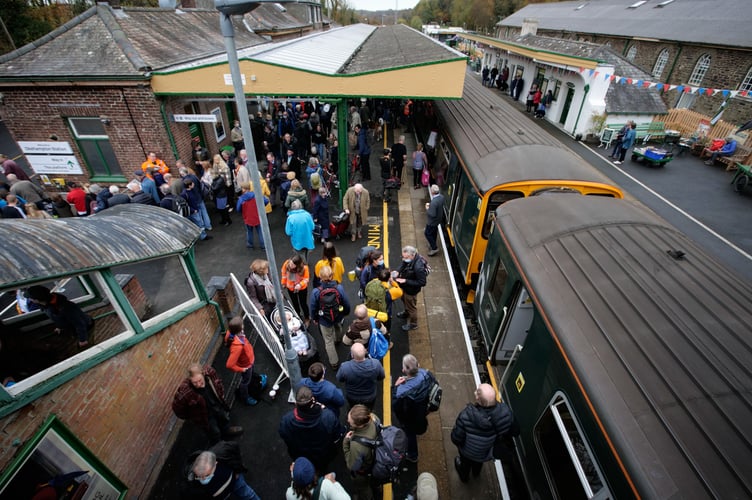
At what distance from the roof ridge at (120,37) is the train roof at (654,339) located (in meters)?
10.4

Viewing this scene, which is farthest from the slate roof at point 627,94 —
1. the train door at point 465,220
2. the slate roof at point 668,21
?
the train door at point 465,220

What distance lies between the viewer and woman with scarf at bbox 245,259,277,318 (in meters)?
5.43

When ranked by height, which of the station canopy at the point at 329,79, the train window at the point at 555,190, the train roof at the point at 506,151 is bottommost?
the train window at the point at 555,190

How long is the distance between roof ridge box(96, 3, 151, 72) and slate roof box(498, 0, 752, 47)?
2500cm

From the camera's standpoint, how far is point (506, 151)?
677cm

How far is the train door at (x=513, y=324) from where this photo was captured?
457 centimetres

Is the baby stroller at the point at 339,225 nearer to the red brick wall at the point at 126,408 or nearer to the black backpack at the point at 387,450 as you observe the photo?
the red brick wall at the point at 126,408

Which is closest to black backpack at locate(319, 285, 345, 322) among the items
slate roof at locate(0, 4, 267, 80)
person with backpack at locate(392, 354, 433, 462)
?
person with backpack at locate(392, 354, 433, 462)

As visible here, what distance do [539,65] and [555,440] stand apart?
80.4 feet

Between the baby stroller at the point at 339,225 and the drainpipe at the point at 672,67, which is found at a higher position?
the drainpipe at the point at 672,67

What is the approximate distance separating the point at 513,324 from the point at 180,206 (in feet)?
24.3

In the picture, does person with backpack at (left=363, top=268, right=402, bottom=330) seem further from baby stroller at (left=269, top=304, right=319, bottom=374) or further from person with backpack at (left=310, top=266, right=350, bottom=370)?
baby stroller at (left=269, top=304, right=319, bottom=374)

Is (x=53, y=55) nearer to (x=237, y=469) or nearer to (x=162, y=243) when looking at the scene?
(x=162, y=243)

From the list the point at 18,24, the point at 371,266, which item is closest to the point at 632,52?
the point at 371,266
